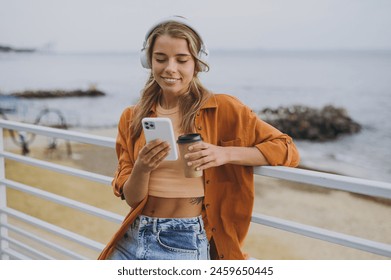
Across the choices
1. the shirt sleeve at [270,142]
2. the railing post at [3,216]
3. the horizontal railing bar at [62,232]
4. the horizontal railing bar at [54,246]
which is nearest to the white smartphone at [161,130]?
the shirt sleeve at [270,142]

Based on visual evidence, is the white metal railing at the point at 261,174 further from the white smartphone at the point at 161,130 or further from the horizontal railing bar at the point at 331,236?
the white smartphone at the point at 161,130

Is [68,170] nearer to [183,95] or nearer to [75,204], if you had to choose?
[75,204]

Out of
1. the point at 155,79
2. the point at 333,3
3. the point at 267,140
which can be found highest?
the point at 333,3

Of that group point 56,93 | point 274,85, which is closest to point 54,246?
point 56,93

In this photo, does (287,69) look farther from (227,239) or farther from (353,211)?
(227,239)

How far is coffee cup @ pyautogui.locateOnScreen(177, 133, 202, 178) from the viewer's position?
111 cm

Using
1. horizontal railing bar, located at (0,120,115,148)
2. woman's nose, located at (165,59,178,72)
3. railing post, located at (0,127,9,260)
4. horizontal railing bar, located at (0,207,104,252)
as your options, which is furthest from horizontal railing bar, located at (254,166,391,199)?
railing post, located at (0,127,9,260)

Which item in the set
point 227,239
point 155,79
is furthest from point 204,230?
point 155,79

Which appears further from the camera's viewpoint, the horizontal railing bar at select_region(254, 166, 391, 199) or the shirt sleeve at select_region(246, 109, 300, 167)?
the shirt sleeve at select_region(246, 109, 300, 167)

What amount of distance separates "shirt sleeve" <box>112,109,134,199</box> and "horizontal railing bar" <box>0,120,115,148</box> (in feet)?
0.50

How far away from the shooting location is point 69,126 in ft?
31.5

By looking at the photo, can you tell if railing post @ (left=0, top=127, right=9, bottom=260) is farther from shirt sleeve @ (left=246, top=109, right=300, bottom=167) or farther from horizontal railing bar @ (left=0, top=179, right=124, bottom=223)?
shirt sleeve @ (left=246, top=109, right=300, bottom=167)

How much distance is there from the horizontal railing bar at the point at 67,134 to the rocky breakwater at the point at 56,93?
5.64 metres
